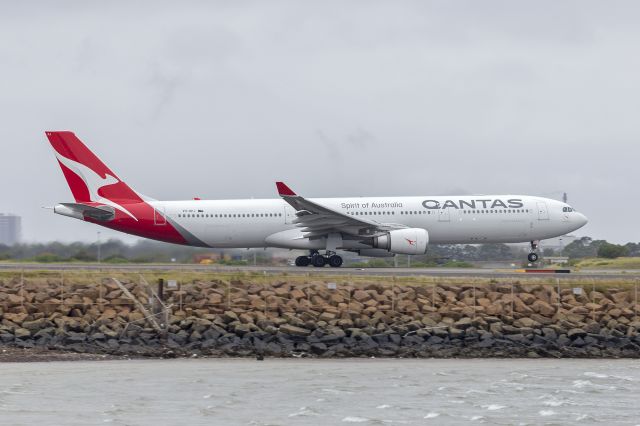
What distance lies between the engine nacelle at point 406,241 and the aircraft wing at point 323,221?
103 cm

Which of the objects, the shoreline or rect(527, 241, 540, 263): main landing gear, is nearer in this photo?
the shoreline

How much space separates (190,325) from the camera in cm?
4031

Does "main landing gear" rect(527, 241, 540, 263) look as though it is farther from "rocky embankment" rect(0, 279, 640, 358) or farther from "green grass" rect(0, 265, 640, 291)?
"rocky embankment" rect(0, 279, 640, 358)

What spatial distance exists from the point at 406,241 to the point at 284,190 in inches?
246

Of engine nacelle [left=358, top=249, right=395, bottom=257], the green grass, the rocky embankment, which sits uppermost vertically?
engine nacelle [left=358, top=249, right=395, bottom=257]

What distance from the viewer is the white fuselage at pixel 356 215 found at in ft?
184

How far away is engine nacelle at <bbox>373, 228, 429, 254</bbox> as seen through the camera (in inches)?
2124

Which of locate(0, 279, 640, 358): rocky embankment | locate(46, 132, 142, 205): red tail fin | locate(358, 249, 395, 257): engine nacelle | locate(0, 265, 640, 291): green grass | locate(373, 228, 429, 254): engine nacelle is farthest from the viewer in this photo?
locate(46, 132, 142, 205): red tail fin

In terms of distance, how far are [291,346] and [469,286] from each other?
317 inches
